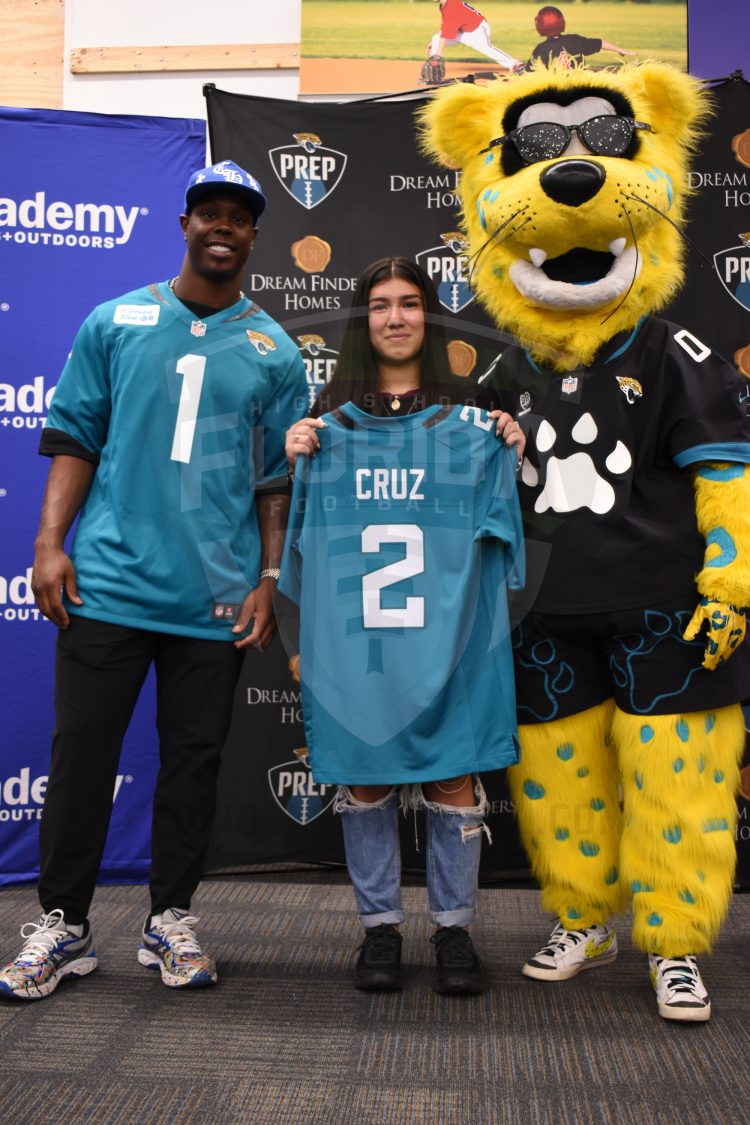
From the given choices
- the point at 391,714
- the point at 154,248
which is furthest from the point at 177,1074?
the point at 154,248

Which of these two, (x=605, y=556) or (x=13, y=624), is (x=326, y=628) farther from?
(x=13, y=624)

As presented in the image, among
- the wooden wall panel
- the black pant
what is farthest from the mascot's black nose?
the wooden wall panel

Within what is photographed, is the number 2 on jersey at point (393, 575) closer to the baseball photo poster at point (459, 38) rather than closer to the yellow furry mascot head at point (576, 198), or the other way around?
the yellow furry mascot head at point (576, 198)

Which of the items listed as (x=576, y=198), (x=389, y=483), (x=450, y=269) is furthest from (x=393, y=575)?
(x=450, y=269)

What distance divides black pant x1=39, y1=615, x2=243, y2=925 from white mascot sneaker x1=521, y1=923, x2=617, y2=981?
0.69m

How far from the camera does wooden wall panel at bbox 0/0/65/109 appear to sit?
12.2 feet

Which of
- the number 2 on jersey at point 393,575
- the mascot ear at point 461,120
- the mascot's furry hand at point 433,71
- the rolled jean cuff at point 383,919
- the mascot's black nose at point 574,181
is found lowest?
the rolled jean cuff at point 383,919

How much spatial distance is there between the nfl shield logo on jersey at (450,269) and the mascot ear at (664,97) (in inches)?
30.1

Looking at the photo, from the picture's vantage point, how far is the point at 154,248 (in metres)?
2.84

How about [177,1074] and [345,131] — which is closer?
[177,1074]

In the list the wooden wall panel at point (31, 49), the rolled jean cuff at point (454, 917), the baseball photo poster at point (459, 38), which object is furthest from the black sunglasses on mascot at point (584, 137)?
the wooden wall panel at point (31, 49)

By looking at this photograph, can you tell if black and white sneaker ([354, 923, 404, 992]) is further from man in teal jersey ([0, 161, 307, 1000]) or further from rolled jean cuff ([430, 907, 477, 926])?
man in teal jersey ([0, 161, 307, 1000])

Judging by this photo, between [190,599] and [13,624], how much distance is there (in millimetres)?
1005

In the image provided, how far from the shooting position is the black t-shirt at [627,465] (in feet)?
6.32
